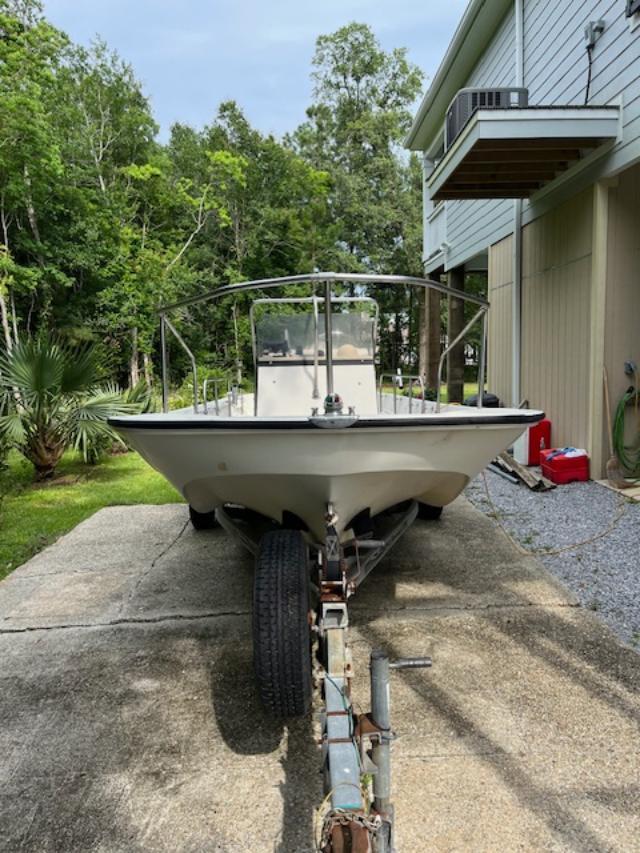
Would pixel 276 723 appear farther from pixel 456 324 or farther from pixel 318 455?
pixel 456 324

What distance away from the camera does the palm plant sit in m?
6.79

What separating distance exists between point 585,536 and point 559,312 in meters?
3.18

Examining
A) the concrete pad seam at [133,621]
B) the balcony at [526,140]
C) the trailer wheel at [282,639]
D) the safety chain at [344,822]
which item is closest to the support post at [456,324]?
the balcony at [526,140]

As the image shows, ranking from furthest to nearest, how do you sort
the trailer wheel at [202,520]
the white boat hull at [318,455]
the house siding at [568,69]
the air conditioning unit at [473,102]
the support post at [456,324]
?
the support post at [456,324]
the air conditioning unit at [473,102]
the house siding at [568,69]
the trailer wheel at [202,520]
the white boat hull at [318,455]

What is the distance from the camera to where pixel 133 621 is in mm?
3436

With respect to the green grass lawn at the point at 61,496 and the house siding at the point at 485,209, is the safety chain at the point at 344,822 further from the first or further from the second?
the house siding at the point at 485,209

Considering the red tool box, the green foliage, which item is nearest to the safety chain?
the red tool box

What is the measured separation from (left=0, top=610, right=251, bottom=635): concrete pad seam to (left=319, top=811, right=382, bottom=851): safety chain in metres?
2.14

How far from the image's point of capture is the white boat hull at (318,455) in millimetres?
2592

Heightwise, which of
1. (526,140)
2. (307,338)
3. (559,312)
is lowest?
(307,338)

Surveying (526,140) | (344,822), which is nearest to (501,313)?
(526,140)

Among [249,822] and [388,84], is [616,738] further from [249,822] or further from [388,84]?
[388,84]

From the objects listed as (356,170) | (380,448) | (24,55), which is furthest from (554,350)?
(356,170)

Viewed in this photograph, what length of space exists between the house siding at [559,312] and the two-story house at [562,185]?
0.02 metres
